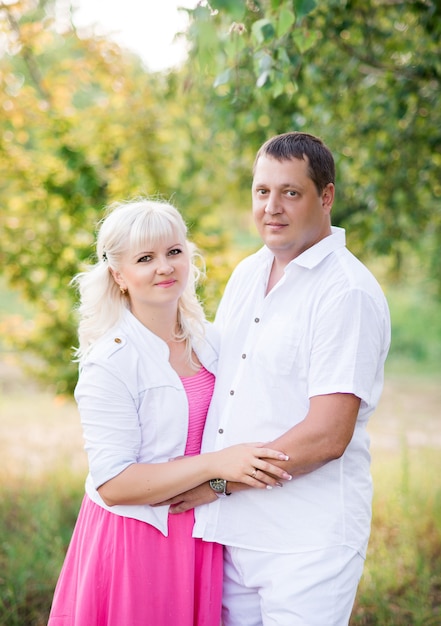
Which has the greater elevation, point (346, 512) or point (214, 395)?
point (214, 395)

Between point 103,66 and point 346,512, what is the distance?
4.09m

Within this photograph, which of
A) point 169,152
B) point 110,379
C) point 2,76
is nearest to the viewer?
point 110,379

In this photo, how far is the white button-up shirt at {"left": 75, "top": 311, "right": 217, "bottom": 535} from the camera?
7.07 feet

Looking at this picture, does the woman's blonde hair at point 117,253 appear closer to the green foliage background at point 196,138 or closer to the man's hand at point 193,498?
the man's hand at point 193,498

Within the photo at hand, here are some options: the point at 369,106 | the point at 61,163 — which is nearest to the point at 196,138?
the point at 61,163

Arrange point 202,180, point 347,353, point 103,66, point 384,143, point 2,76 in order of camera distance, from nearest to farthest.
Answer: point 347,353 → point 384,143 → point 2,76 → point 103,66 → point 202,180

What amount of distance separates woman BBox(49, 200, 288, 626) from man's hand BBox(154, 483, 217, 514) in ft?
0.14

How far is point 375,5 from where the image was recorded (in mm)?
4043

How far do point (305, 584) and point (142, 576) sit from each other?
0.50 meters

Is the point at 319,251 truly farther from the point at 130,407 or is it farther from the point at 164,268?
the point at 130,407

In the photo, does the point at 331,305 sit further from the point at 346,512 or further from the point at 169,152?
the point at 169,152

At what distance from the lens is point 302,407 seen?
7.11 feet

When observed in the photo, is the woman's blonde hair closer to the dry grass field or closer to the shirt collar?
the shirt collar

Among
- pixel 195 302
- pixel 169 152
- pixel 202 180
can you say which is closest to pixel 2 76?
Answer: pixel 169 152
